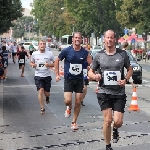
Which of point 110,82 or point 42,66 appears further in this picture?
point 42,66

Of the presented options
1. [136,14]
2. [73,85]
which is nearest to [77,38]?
[73,85]

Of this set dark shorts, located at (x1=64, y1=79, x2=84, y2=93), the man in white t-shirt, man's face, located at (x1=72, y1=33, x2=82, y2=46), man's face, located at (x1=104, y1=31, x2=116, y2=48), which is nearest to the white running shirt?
the man in white t-shirt

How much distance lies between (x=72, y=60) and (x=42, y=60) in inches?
118

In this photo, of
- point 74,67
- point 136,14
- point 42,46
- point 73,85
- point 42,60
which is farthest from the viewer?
point 136,14

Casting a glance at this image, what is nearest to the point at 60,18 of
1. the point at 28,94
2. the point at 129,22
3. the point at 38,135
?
the point at 129,22

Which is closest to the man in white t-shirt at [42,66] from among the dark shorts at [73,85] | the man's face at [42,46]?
the man's face at [42,46]

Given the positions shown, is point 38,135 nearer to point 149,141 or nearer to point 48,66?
point 149,141

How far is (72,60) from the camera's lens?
1223cm

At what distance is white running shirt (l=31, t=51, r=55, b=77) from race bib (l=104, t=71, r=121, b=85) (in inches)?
236

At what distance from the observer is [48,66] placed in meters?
15.0

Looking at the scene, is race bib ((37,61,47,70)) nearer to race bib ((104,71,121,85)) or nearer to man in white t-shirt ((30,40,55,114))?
man in white t-shirt ((30,40,55,114))

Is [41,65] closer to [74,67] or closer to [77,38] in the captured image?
[74,67]

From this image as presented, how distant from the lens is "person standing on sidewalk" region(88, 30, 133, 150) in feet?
30.2

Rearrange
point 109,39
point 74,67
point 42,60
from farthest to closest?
1. point 42,60
2. point 74,67
3. point 109,39
